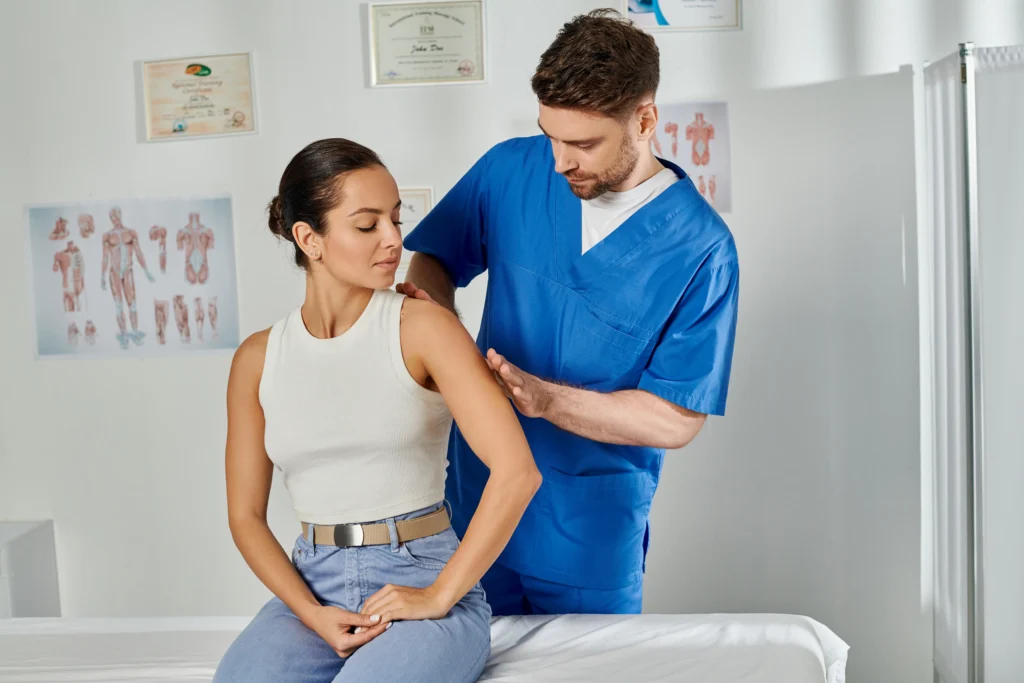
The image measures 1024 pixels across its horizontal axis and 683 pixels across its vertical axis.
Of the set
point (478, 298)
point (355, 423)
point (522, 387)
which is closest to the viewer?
point (355, 423)

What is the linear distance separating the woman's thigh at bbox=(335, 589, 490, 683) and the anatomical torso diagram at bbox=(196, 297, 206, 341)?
1.55 meters

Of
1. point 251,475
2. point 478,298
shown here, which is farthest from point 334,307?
point 478,298

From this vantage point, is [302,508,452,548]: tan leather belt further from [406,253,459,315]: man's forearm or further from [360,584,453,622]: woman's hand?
[406,253,459,315]: man's forearm

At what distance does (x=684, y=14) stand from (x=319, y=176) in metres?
1.40

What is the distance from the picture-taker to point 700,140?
235 centimetres

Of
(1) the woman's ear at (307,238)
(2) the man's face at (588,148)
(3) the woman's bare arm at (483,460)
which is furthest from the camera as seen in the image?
(2) the man's face at (588,148)

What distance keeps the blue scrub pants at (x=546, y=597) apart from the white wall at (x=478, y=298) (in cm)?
87

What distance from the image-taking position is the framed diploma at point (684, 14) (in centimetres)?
232

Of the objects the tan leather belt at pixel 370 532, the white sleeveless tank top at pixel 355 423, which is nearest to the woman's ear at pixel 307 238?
the white sleeveless tank top at pixel 355 423

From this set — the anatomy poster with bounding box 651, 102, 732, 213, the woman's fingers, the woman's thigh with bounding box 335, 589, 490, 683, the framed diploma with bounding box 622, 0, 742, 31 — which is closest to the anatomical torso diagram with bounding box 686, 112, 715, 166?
the anatomy poster with bounding box 651, 102, 732, 213

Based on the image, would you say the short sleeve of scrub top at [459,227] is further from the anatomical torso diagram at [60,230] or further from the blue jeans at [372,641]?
the anatomical torso diagram at [60,230]

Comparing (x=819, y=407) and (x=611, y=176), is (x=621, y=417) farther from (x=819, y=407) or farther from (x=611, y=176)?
(x=819, y=407)

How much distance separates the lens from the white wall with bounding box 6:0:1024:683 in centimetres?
233

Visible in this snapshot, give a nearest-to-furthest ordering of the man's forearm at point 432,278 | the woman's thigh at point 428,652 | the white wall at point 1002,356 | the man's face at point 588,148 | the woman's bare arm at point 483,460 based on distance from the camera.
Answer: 1. the woman's thigh at point 428,652
2. the woman's bare arm at point 483,460
3. the man's face at point 588,148
4. the man's forearm at point 432,278
5. the white wall at point 1002,356
